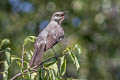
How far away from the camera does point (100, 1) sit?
1243 cm

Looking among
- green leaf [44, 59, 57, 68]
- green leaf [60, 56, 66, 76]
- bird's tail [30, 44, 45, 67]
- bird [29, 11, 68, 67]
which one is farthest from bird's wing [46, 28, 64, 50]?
green leaf [60, 56, 66, 76]

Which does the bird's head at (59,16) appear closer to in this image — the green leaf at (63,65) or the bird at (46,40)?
the bird at (46,40)

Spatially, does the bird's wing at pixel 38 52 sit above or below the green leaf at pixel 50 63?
below

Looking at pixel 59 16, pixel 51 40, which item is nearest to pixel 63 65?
pixel 51 40

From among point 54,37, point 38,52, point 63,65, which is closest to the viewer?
point 63,65

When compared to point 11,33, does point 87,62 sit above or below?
below

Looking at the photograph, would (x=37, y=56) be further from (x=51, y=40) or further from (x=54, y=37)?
(x=54, y=37)

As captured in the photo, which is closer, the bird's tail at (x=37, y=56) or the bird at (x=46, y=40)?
the bird's tail at (x=37, y=56)

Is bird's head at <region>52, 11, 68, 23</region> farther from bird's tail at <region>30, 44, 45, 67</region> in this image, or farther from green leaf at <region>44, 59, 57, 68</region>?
green leaf at <region>44, 59, 57, 68</region>

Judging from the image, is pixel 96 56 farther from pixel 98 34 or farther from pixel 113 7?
pixel 113 7

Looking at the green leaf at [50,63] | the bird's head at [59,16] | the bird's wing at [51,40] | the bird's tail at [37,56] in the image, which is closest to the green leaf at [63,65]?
the green leaf at [50,63]

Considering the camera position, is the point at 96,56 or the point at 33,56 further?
the point at 96,56

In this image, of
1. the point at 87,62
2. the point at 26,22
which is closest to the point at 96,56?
the point at 87,62

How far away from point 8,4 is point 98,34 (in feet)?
8.88
